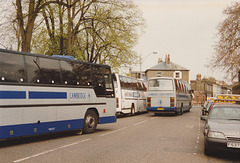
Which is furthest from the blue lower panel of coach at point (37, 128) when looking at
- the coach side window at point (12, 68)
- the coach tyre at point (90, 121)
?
the coach side window at point (12, 68)

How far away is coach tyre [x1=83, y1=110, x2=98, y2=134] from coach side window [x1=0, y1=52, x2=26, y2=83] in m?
3.83

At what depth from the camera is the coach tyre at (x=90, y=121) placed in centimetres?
1275

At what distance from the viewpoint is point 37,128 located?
10172 millimetres

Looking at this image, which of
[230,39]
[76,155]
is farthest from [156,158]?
[230,39]

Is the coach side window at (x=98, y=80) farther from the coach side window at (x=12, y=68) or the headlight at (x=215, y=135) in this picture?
the headlight at (x=215, y=135)

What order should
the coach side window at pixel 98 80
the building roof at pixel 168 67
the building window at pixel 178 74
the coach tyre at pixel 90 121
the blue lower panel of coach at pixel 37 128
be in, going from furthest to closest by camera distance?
1. the building roof at pixel 168 67
2. the building window at pixel 178 74
3. the coach side window at pixel 98 80
4. the coach tyre at pixel 90 121
5. the blue lower panel of coach at pixel 37 128

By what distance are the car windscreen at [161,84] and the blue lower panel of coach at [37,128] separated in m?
14.0

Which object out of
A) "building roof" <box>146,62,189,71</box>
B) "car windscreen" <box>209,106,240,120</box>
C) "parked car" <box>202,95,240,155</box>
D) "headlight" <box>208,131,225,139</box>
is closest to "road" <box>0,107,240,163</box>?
"parked car" <box>202,95,240,155</box>

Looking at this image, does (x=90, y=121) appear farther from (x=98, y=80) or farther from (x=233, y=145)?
(x=233, y=145)

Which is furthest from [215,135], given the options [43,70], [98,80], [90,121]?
[98,80]

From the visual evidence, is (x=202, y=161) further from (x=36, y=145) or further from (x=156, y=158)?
(x=36, y=145)

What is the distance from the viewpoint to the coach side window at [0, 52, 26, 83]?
9.03 meters

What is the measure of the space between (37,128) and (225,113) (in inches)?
240

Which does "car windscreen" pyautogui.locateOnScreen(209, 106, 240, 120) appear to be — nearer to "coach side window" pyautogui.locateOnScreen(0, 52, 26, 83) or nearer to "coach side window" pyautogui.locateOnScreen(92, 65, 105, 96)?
"coach side window" pyautogui.locateOnScreen(92, 65, 105, 96)
